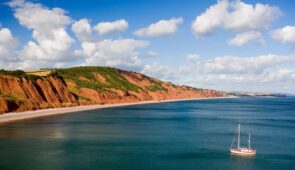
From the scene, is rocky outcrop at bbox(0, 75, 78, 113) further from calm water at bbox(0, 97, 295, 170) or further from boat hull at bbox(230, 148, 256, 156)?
boat hull at bbox(230, 148, 256, 156)

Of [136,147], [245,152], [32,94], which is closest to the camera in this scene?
[245,152]

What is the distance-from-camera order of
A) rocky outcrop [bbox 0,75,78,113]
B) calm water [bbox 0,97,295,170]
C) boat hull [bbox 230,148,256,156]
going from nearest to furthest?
calm water [bbox 0,97,295,170] → boat hull [bbox 230,148,256,156] → rocky outcrop [bbox 0,75,78,113]

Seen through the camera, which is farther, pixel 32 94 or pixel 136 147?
pixel 32 94

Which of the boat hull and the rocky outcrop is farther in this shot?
the rocky outcrop

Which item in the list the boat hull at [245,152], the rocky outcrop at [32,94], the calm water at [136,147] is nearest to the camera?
the calm water at [136,147]

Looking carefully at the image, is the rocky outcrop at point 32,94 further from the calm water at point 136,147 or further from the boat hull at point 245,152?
the boat hull at point 245,152

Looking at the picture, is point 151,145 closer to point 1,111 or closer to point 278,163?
point 278,163

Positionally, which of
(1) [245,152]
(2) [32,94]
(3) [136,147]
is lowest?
(3) [136,147]

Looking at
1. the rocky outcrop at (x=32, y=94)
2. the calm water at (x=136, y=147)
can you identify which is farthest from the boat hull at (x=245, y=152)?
the rocky outcrop at (x=32, y=94)

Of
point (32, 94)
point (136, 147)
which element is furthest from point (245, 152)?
point (32, 94)

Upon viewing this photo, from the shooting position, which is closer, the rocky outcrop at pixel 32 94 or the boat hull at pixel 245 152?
the boat hull at pixel 245 152

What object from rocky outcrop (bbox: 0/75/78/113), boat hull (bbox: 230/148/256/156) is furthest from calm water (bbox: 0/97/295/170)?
rocky outcrop (bbox: 0/75/78/113)

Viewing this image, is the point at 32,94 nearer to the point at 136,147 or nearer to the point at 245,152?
the point at 136,147
